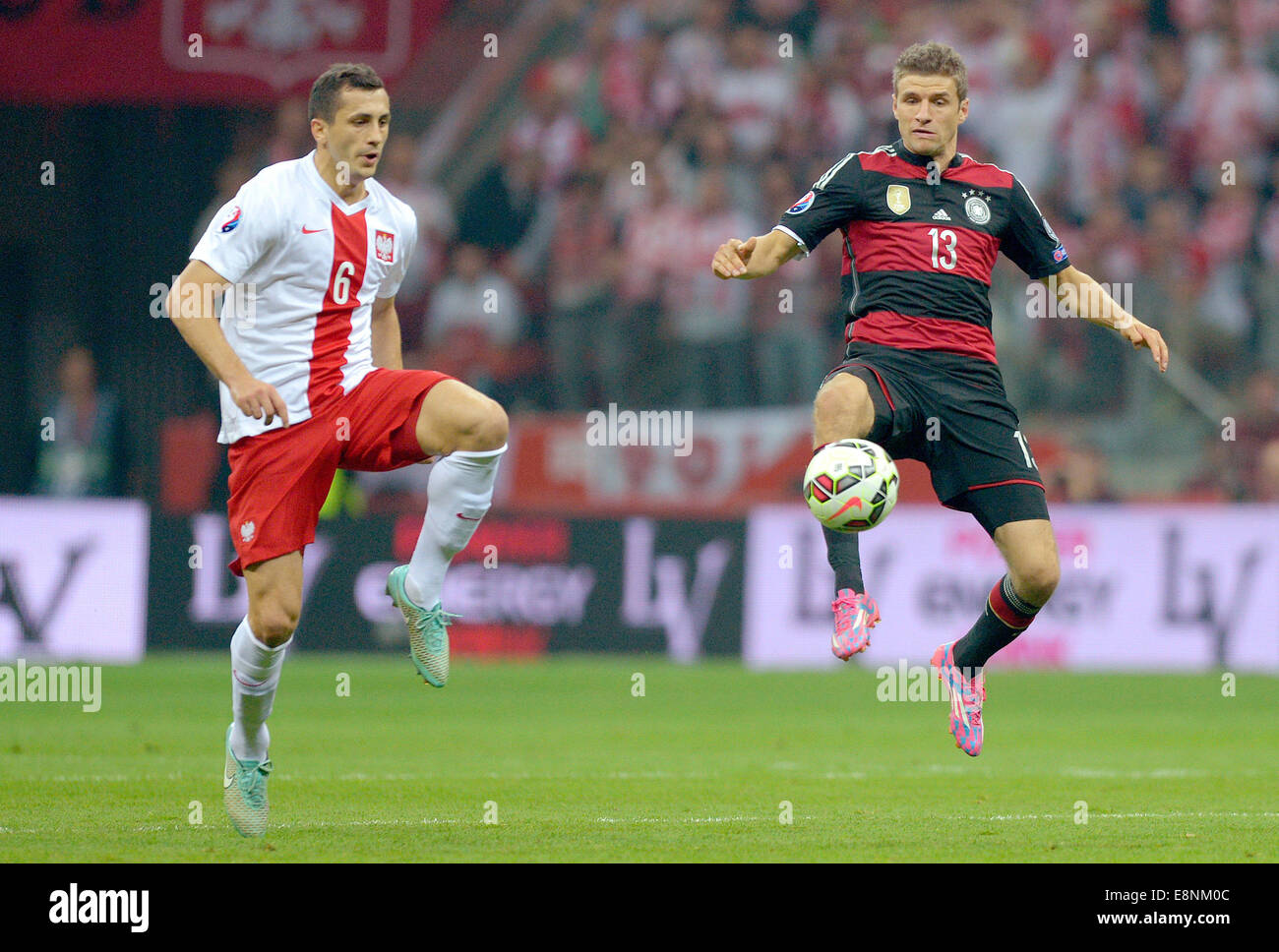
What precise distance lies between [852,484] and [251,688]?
2.30 m

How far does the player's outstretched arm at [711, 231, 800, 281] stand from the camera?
700 cm

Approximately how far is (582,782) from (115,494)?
8.27 metres

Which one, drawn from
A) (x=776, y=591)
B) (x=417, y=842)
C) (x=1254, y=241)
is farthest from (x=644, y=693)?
(x=1254, y=241)

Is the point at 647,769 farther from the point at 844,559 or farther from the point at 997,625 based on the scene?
the point at 844,559

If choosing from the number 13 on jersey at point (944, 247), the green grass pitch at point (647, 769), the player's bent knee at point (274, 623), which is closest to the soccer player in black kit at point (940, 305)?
the number 13 on jersey at point (944, 247)

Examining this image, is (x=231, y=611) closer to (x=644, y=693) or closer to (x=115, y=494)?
(x=115, y=494)

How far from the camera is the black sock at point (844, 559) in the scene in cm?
703

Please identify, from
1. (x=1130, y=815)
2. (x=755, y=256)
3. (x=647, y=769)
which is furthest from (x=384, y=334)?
(x=1130, y=815)

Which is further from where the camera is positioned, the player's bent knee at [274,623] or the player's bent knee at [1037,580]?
the player's bent knee at [1037,580]

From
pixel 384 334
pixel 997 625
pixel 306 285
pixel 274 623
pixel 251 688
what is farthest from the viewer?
pixel 997 625

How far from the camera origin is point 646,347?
1598cm

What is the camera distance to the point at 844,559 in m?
7.12

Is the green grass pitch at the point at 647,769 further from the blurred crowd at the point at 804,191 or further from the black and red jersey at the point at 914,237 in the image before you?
A: the blurred crowd at the point at 804,191

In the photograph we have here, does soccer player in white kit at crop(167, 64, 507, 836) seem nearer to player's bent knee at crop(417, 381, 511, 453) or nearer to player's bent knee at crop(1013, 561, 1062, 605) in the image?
player's bent knee at crop(417, 381, 511, 453)
